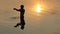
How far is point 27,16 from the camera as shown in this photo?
4113mm

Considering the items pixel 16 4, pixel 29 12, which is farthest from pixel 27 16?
pixel 16 4

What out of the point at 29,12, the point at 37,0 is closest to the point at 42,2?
the point at 37,0

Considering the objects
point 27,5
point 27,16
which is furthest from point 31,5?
point 27,16

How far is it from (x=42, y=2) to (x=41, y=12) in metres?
0.38

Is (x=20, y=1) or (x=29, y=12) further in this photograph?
Answer: (x=20, y=1)

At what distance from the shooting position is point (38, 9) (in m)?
4.37

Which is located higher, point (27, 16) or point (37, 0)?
point (37, 0)

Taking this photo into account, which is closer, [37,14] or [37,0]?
[37,14]

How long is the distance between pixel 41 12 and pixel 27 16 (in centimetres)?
28

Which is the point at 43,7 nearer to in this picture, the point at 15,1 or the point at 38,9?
the point at 38,9

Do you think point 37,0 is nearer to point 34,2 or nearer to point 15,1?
point 34,2

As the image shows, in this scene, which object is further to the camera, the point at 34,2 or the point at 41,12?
the point at 34,2

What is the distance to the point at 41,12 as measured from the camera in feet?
13.9

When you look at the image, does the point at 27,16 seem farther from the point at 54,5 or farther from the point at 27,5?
the point at 54,5
